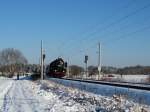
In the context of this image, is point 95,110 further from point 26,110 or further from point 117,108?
point 26,110

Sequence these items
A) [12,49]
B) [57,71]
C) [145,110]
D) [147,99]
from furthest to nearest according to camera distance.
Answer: [12,49]
[57,71]
[147,99]
[145,110]

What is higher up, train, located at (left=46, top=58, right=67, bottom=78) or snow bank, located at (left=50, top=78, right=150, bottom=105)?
train, located at (left=46, top=58, right=67, bottom=78)

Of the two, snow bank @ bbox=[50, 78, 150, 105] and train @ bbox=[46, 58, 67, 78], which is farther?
train @ bbox=[46, 58, 67, 78]

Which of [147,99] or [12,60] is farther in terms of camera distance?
[12,60]

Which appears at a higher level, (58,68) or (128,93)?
(58,68)

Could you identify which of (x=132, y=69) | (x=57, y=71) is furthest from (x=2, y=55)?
(x=57, y=71)

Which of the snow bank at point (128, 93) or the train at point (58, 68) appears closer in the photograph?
the snow bank at point (128, 93)

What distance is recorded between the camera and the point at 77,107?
17531mm

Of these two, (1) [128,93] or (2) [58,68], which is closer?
(1) [128,93]

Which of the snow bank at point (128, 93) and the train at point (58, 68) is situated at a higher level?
the train at point (58, 68)

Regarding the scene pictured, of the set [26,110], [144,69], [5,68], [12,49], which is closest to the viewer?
[26,110]

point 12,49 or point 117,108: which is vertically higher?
point 12,49

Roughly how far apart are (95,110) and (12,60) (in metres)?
146

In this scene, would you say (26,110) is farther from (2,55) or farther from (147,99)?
(2,55)
